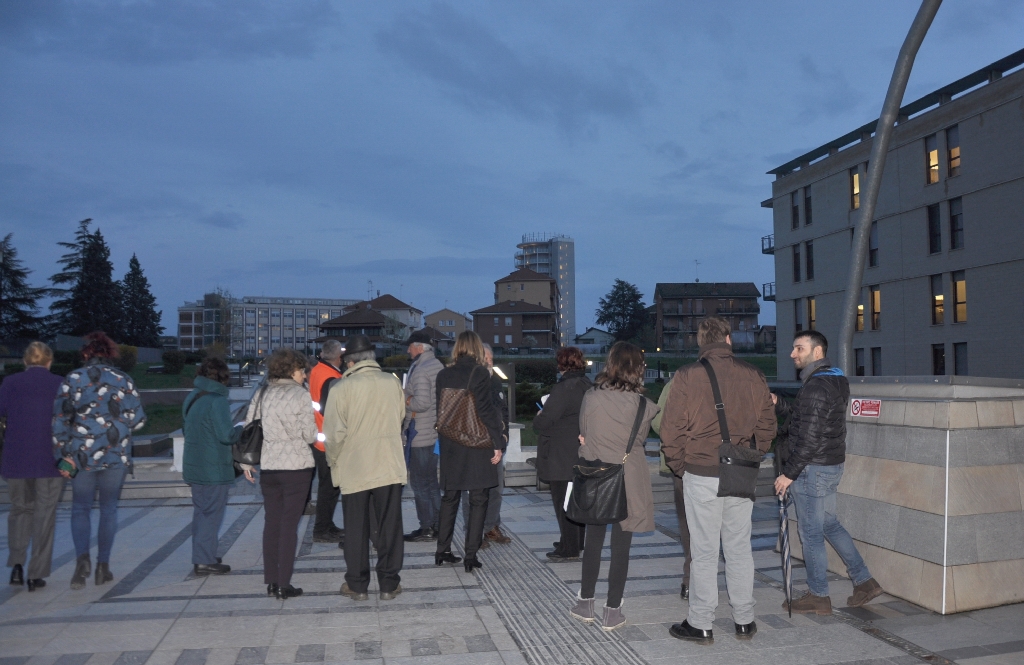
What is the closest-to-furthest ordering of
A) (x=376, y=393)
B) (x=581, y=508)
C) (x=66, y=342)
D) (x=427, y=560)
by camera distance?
(x=581, y=508), (x=376, y=393), (x=427, y=560), (x=66, y=342)

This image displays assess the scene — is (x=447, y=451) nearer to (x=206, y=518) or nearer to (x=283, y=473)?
(x=283, y=473)

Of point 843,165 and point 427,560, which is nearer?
point 427,560

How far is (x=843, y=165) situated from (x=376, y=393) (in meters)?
38.7

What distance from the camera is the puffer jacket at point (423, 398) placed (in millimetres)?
7648

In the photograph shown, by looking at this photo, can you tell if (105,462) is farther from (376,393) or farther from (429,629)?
(429,629)

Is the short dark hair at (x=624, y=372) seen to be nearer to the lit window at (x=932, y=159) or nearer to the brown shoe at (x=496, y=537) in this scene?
the brown shoe at (x=496, y=537)

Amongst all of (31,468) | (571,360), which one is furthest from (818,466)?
(31,468)

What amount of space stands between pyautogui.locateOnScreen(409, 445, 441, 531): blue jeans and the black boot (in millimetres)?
2854

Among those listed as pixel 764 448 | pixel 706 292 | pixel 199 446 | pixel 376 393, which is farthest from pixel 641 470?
pixel 706 292

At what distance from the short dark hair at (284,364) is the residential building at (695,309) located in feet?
278

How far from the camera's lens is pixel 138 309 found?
90.2 meters

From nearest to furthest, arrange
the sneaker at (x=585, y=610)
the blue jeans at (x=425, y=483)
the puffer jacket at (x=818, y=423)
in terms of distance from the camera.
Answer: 1. the puffer jacket at (x=818, y=423)
2. the sneaker at (x=585, y=610)
3. the blue jeans at (x=425, y=483)

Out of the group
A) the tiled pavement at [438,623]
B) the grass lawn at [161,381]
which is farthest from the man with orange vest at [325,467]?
the grass lawn at [161,381]

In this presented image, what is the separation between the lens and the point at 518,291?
11269cm
